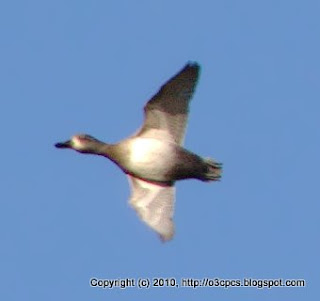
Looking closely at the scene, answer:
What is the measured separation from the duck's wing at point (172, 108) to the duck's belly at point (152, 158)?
164mm

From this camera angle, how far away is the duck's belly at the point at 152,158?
28.9 m

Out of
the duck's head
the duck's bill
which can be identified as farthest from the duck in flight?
the duck's bill

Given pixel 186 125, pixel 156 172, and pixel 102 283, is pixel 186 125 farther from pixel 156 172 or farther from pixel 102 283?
pixel 102 283

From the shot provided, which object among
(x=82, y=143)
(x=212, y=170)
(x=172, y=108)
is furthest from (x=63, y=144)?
(x=212, y=170)

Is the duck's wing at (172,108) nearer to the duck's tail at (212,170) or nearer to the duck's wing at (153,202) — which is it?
the duck's tail at (212,170)

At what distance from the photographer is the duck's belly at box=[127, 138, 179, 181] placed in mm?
28859

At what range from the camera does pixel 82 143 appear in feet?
97.6

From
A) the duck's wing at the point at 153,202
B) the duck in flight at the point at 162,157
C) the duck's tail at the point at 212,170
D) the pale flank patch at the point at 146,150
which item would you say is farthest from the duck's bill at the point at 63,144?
the duck's tail at the point at 212,170

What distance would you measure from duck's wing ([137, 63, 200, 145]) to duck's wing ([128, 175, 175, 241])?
30.0 inches

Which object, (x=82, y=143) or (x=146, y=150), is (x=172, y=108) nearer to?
(x=146, y=150)

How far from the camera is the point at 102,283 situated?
2916 centimetres

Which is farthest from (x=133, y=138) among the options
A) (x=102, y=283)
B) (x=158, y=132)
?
(x=102, y=283)

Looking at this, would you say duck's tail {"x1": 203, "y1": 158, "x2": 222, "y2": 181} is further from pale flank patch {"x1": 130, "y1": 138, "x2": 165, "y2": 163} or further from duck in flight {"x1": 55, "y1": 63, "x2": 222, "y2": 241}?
pale flank patch {"x1": 130, "y1": 138, "x2": 165, "y2": 163}

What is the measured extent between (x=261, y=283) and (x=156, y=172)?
2.30 m
